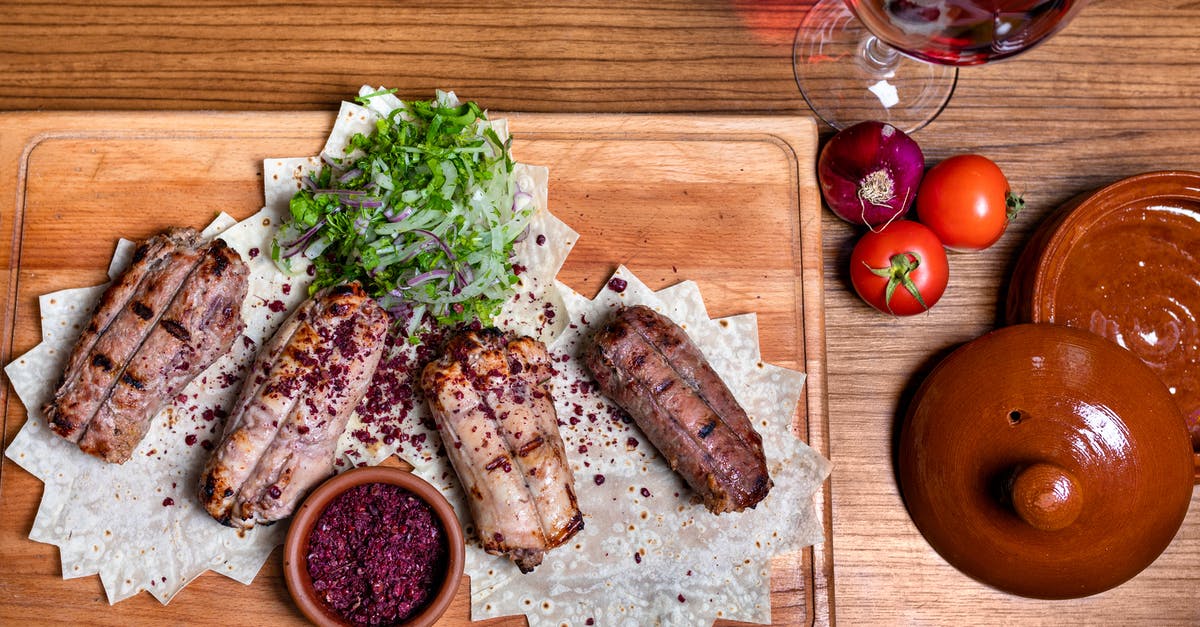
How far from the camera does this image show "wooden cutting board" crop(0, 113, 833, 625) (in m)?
3.96

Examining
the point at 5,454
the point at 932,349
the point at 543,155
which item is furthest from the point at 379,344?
the point at 932,349

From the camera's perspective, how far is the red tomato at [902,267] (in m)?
3.75

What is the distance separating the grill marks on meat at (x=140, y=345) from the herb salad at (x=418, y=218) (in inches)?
13.7

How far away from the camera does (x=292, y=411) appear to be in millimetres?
3611

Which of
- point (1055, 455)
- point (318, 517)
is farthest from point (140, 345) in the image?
point (1055, 455)

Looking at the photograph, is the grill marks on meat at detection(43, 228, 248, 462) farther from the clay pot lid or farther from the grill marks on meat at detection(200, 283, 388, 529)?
the clay pot lid

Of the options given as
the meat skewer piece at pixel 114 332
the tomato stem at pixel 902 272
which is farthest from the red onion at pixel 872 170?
the meat skewer piece at pixel 114 332

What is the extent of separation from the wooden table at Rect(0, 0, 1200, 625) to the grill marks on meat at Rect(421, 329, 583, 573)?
4.41ft

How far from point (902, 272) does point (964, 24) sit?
1146mm

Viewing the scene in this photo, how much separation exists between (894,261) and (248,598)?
129 inches

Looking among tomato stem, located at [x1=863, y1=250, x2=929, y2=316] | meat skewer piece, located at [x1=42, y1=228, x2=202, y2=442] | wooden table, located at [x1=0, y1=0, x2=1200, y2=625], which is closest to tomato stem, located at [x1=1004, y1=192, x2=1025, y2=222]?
wooden table, located at [x1=0, y1=0, x2=1200, y2=625]

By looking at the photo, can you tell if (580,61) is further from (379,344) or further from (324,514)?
(324,514)

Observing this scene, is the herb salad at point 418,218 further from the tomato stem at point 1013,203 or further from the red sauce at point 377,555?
the tomato stem at point 1013,203

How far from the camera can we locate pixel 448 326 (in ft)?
13.0
